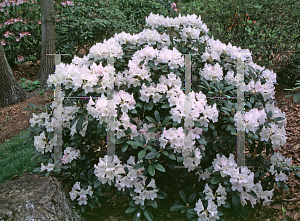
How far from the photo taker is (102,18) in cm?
561

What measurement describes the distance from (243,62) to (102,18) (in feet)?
13.7

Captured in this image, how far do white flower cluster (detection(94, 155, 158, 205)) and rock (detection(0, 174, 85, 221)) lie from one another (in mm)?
310

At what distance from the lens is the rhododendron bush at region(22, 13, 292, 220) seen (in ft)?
5.80

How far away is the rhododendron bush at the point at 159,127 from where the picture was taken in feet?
5.80

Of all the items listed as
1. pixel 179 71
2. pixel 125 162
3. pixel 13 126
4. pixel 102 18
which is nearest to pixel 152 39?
pixel 179 71

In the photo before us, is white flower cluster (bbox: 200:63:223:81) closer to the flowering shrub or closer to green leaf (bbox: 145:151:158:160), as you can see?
green leaf (bbox: 145:151:158:160)

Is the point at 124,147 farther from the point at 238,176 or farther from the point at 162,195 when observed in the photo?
the point at 238,176

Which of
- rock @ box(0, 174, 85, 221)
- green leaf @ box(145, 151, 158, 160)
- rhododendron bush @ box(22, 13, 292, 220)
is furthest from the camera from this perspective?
rhododendron bush @ box(22, 13, 292, 220)

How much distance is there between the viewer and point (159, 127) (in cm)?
184

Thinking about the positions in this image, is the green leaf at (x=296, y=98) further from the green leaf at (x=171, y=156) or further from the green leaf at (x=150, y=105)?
the green leaf at (x=150, y=105)

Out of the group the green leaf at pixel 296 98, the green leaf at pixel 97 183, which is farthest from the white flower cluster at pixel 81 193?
the green leaf at pixel 296 98

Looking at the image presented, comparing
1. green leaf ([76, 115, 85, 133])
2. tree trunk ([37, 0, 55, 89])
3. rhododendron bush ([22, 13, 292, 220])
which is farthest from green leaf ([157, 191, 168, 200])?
tree trunk ([37, 0, 55, 89])

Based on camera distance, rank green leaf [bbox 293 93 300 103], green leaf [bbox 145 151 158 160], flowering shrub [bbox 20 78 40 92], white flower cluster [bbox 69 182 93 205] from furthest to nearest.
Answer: flowering shrub [bbox 20 78 40 92], white flower cluster [bbox 69 182 93 205], green leaf [bbox 145 151 158 160], green leaf [bbox 293 93 300 103]

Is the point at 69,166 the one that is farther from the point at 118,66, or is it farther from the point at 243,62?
the point at 243,62
